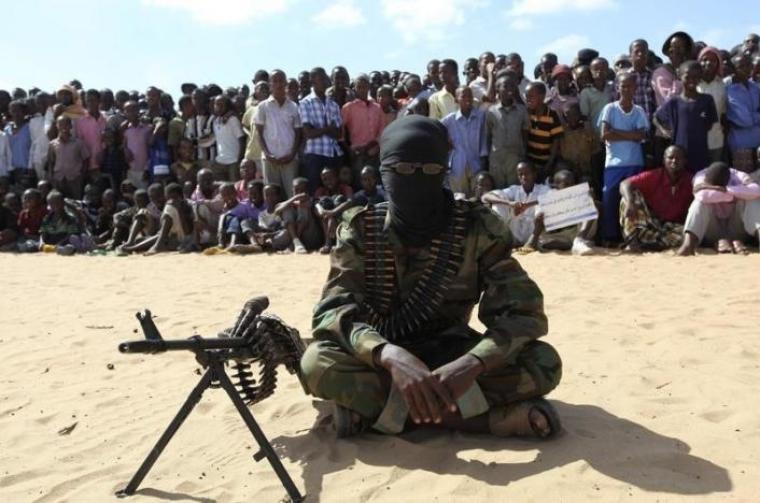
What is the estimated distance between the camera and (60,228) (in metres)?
11.6

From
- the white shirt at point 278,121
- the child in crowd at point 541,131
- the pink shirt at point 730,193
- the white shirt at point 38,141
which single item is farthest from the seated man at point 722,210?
the white shirt at point 38,141

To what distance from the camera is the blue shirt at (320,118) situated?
10.3m

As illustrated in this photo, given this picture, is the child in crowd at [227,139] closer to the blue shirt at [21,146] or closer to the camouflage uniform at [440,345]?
the blue shirt at [21,146]

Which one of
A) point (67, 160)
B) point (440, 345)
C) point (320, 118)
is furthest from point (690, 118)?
point (67, 160)

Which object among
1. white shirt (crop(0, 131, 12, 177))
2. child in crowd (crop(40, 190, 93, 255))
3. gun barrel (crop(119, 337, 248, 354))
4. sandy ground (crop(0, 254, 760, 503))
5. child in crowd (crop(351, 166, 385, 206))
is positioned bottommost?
sandy ground (crop(0, 254, 760, 503))

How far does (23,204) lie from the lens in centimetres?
1205

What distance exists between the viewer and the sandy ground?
2822mm

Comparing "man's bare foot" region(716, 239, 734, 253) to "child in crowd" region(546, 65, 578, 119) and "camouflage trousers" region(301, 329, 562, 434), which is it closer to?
"child in crowd" region(546, 65, 578, 119)

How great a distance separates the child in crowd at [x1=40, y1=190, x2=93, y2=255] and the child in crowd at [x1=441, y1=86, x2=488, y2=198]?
214 inches

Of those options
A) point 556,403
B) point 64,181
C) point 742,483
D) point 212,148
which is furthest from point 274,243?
point 742,483

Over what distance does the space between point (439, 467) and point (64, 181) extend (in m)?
10.8

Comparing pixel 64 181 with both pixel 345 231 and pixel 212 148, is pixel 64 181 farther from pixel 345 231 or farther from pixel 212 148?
pixel 345 231

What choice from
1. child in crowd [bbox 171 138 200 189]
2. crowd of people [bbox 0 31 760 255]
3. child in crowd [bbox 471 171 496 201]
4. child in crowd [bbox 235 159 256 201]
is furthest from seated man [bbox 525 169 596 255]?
child in crowd [bbox 171 138 200 189]

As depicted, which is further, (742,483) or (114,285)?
(114,285)
